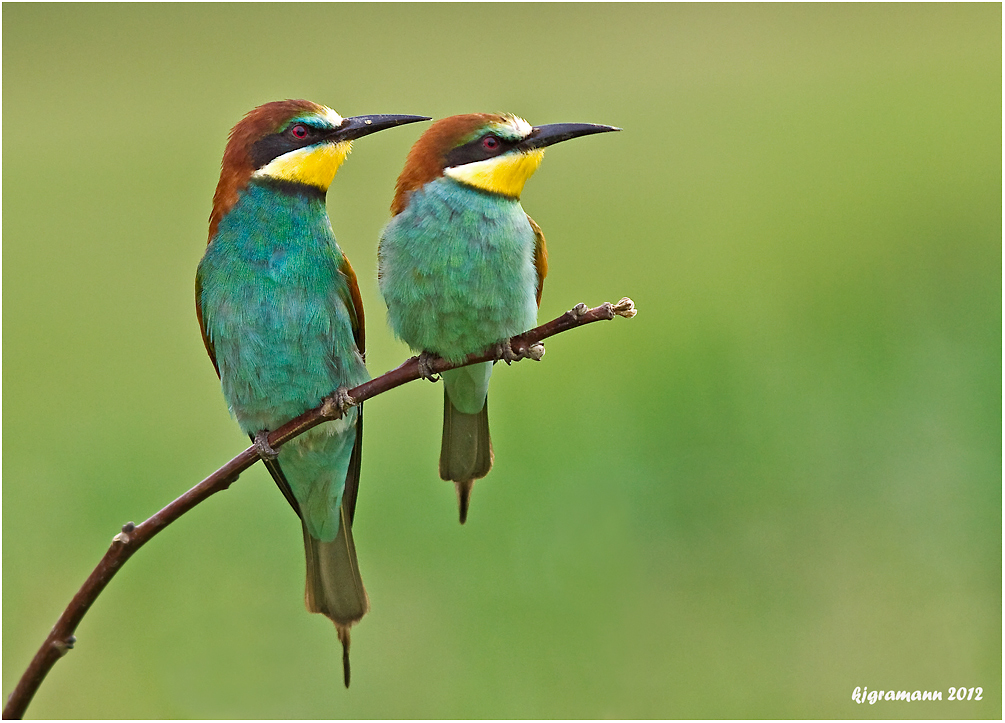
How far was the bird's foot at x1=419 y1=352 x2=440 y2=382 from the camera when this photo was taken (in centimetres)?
169

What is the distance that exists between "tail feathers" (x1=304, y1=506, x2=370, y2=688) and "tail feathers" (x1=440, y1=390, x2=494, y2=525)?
194 millimetres

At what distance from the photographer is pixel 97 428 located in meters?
3.54

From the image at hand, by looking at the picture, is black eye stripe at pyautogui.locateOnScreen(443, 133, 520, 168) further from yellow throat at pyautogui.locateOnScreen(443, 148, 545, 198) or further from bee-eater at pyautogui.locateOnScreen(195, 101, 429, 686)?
bee-eater at pyautogui.locateOnScreen(195, 101, 429, 686)

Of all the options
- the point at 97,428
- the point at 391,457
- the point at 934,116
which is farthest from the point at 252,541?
the point at 934,116

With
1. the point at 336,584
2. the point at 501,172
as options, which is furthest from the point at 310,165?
the point at 336,584

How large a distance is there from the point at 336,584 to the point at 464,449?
1.09 feet

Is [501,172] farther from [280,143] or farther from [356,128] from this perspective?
[280,143]

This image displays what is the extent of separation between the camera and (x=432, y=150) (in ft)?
6.47

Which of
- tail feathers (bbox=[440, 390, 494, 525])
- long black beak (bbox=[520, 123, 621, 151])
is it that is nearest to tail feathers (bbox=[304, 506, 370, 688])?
tail feathers (bbox=[440, 390, 494, 525])

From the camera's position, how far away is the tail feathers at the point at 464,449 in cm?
172

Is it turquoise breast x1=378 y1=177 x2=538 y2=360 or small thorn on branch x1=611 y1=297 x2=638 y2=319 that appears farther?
turquoise breast x1=378 y1=177 x2=538 y2=360

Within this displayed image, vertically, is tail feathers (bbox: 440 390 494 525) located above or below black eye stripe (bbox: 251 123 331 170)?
below

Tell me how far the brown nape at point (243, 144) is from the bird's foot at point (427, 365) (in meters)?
0.44

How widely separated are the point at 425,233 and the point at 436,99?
2.79 meters
